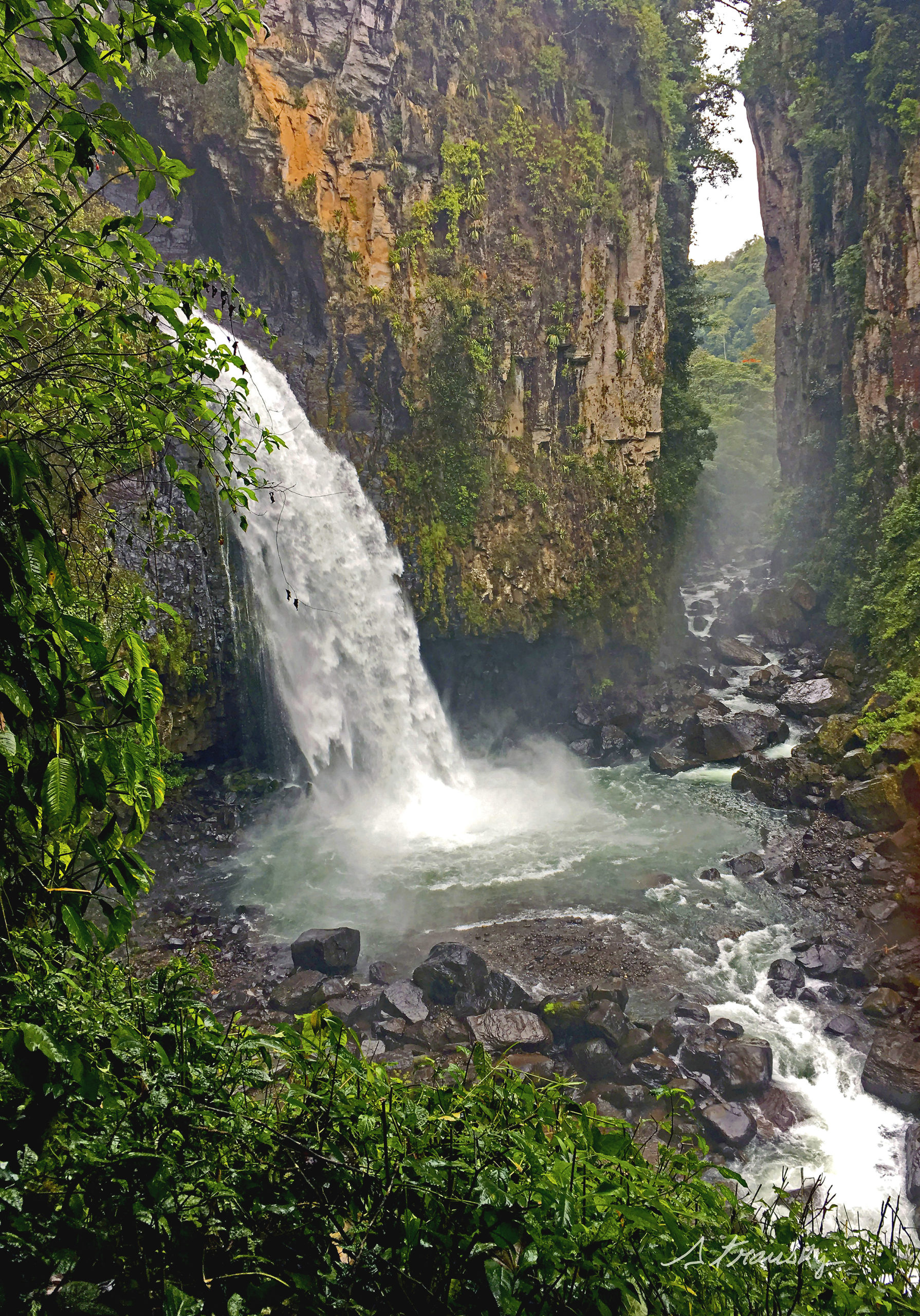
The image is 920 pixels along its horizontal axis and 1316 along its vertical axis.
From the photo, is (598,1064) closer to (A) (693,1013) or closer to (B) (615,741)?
(A) (693,1013)

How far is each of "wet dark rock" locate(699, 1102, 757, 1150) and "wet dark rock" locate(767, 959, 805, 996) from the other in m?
1.96

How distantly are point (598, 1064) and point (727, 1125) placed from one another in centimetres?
115

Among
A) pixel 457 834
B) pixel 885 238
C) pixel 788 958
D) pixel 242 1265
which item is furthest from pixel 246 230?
pixel 242 1265

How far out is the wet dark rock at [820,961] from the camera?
8.15 meters

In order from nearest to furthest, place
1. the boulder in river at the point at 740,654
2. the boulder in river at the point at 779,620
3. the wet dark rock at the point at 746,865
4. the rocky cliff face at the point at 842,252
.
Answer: the wet dark rock at the point at 746,865 → the rocky cliff face at the point at 842,252 → the boulder in river at the point at 740,654 → the boulder in river at the point at 779,620

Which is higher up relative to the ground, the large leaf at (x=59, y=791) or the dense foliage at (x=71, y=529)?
the dense foliage at (x=71, y=529)

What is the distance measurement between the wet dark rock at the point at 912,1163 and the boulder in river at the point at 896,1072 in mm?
315

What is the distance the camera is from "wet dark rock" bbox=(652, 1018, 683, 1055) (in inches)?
275

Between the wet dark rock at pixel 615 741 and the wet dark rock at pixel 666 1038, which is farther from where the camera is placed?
the wet dark rock at pixel 615 741

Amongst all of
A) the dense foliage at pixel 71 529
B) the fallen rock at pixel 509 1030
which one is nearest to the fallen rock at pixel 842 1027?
the fallen rock at pixel 509 1030

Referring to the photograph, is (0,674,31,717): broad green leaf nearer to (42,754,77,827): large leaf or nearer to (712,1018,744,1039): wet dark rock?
(42,754,77,827): large leaf

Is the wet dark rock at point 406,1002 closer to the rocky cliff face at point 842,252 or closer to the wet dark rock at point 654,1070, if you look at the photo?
the wet dark rock at point 654,1070

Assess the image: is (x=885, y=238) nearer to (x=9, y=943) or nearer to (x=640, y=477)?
(x=640, y=477)

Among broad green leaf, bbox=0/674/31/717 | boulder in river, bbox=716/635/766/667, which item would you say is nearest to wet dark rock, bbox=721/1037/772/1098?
broad green leaf, bbox=0/674/31/717
